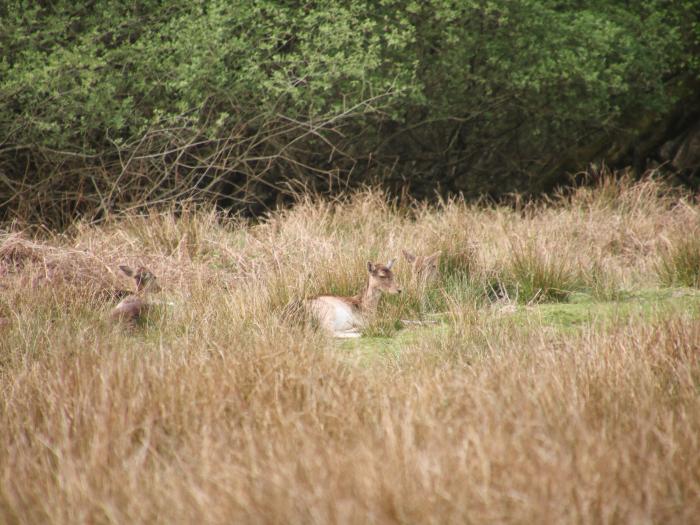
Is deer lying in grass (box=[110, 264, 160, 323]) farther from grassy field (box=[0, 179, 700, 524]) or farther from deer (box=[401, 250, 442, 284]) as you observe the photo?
deer (box=[401, 250, 442, 284])

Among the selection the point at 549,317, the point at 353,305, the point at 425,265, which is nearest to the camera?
the point at 549,317

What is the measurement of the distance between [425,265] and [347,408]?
4.41m

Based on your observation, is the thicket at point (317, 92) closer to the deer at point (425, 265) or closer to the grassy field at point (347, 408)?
the deer at point (425, 265)

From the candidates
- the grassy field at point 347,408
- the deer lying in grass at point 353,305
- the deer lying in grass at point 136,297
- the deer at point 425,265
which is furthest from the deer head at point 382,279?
the deer lying in grass at point 136,297

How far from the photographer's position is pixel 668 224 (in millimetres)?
10586

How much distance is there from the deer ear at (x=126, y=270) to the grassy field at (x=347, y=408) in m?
0.32

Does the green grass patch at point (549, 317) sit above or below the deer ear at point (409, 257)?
above

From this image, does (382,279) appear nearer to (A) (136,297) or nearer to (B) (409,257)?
(B) (409,257)

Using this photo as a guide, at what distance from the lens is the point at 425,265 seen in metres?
8.46

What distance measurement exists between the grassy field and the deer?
11cm

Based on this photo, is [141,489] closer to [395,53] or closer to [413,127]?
[395,53]

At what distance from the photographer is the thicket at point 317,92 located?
12.0m

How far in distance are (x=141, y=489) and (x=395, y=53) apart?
493 inches

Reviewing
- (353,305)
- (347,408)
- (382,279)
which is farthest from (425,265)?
(347,408)
